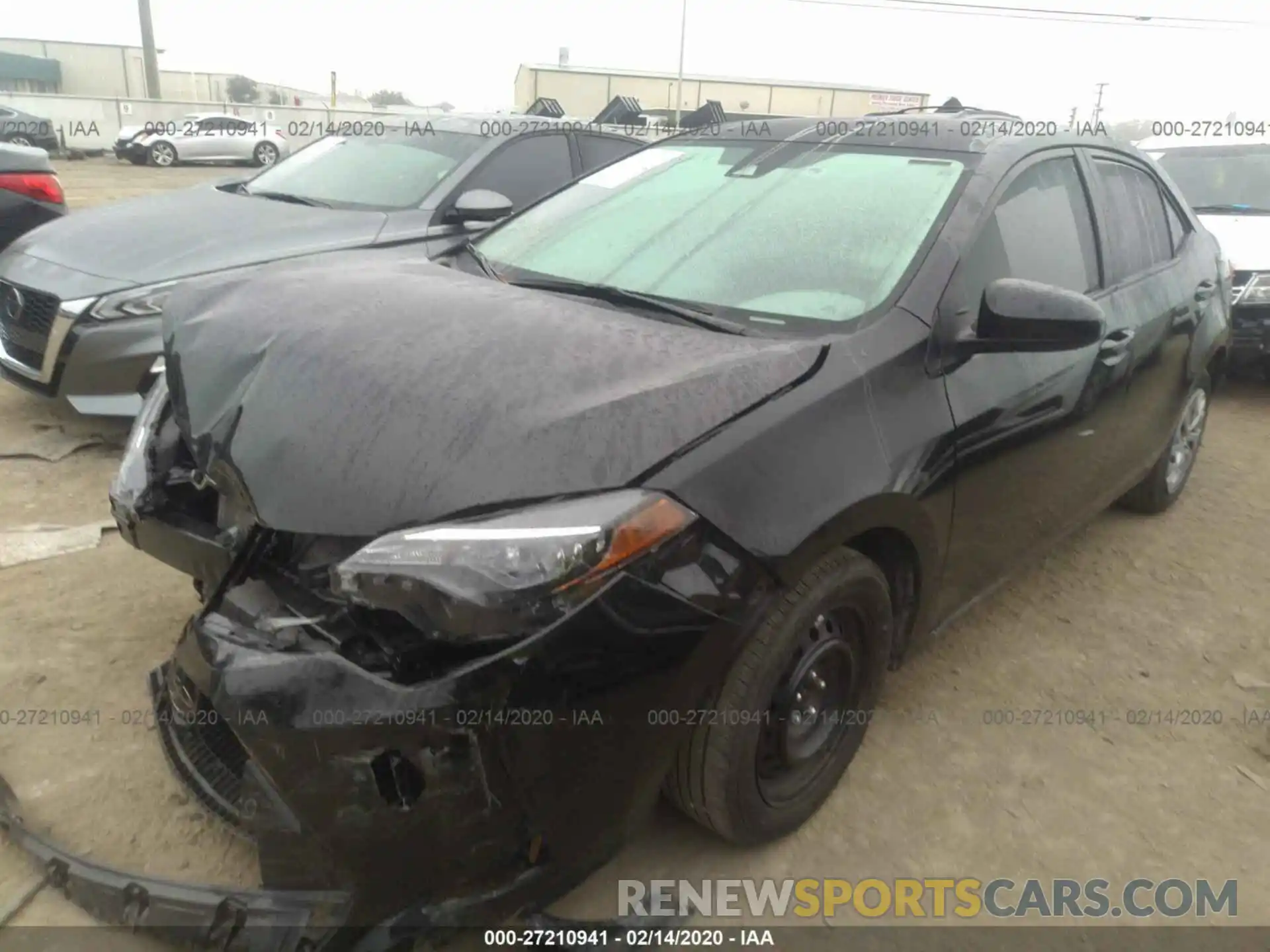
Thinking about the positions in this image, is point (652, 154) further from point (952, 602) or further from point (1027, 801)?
point (1027, 801)

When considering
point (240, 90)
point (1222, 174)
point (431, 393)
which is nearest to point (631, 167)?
point (431, 393)

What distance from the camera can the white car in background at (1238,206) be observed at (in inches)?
238

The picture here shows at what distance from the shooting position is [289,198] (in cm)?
514

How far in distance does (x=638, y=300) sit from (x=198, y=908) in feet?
5.43

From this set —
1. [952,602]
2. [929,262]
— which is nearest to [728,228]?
[929,262]

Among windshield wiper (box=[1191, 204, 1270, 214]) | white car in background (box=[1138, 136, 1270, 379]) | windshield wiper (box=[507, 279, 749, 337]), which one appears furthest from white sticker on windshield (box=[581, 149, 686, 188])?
windshield wiper (box=[1191, 204, 1270, 214])

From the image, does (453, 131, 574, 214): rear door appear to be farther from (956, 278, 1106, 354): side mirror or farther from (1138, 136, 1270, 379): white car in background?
(1138, 136, 1270, 379): white car in background

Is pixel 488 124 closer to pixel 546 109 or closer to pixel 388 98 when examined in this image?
pixel 546 109

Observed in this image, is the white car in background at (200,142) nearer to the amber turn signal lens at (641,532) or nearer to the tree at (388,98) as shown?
the amber turn signal lens at (641,532)

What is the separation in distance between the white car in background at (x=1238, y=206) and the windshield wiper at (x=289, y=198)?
506cm

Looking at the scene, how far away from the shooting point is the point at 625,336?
6.80 feet

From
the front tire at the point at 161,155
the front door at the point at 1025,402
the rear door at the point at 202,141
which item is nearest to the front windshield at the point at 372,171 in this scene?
the front door at the point at 1025,402

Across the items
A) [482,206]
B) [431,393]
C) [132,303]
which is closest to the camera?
[431,393]

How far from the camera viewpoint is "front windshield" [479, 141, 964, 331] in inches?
93.4
